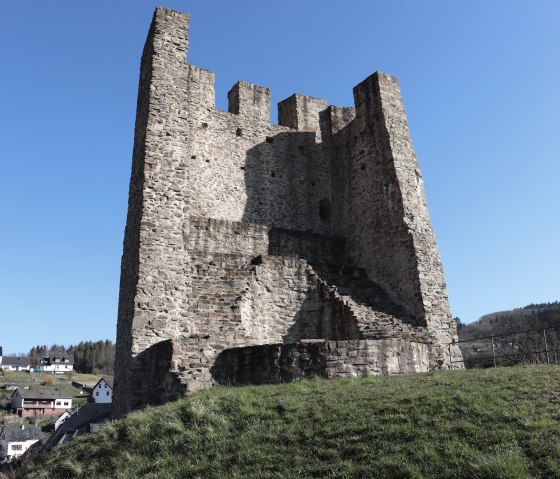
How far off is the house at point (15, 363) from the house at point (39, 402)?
49.6 m

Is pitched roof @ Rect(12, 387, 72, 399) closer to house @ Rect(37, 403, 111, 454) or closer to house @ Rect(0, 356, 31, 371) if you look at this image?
house @ Rect(37, 403, 111, 454)

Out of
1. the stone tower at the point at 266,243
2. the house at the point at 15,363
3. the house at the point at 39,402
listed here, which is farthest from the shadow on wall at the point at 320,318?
the house at the point at 15,363

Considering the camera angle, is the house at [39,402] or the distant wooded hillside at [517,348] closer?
the distant wooded hillside at [517,348]

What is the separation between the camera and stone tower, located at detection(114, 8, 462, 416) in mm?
13039

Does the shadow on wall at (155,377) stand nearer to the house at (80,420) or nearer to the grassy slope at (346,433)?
the grassy slope at (346,433)

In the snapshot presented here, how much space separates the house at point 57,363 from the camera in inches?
4872

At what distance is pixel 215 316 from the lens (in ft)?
50.0

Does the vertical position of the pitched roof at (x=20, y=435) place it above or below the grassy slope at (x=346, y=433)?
below

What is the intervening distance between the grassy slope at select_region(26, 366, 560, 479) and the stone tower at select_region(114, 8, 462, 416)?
208cm

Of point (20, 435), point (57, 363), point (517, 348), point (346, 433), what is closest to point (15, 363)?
point (57, 363)

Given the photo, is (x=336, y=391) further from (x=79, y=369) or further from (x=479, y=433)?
(x=79, y=369)

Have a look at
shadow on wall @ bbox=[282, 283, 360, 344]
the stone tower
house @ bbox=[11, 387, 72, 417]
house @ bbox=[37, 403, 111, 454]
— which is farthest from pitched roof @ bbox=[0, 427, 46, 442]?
shadow on wall @ bbox=[282, 283, 360, 344]

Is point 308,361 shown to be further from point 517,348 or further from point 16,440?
point 16,440

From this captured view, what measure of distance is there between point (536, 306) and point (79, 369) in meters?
99.3
